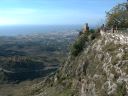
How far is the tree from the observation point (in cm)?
8506

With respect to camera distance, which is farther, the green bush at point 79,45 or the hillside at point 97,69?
the green bush at point 79,45

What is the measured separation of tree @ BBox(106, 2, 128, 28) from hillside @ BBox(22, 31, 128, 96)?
7477 mm

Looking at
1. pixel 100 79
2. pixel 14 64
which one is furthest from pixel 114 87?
pixel 14 64

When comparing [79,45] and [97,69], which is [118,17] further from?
[97,69]

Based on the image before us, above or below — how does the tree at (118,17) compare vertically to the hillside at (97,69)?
above

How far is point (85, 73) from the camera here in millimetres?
71375

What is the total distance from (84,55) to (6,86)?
274ft

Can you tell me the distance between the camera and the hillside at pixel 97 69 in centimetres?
5178

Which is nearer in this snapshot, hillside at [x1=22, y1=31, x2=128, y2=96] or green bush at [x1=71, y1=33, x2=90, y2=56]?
hillside at [x1=22, y1=31, x2=128, y2=96]

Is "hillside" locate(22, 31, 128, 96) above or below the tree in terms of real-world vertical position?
below

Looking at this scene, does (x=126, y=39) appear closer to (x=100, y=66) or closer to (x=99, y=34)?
(x=100, y=66)

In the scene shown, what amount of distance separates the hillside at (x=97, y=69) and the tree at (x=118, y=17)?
24.5 ft

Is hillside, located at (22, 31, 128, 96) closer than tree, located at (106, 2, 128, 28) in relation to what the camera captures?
Yes

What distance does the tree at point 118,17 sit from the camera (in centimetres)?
8506
